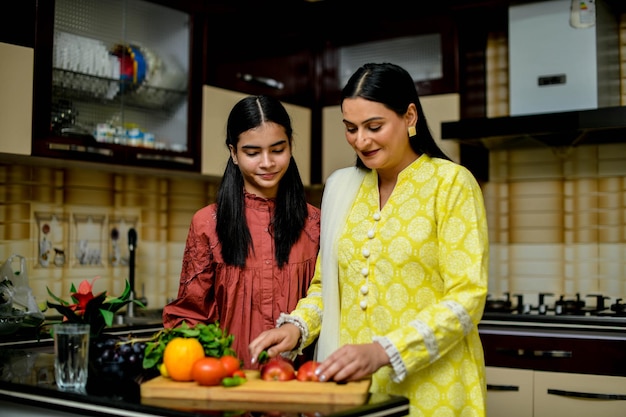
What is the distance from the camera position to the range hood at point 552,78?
124 inches

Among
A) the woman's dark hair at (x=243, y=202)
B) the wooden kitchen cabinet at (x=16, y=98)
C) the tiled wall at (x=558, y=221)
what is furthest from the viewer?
the tiled wall at (x=558, y=221)

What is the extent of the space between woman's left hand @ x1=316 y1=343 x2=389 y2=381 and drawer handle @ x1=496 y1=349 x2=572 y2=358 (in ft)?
5.38

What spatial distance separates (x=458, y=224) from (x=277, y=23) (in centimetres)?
233

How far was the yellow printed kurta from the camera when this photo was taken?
4.99 feet

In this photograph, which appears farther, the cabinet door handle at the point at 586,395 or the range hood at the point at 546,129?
the range hood at the point at 546,129

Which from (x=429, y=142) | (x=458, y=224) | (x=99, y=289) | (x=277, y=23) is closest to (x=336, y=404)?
(x=458, y=224)

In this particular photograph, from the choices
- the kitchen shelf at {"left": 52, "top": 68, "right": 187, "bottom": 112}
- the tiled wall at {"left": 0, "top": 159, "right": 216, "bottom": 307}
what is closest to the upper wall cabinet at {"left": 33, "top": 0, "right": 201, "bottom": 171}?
the kitchen shelf at {"left": 52, "top": 68, "right": 187, "bottom": 112}

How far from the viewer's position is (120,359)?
1.61 m

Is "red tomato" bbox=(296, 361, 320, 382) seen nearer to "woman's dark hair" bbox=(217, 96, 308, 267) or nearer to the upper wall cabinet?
"woman's dark hair" bbox=(217, 96, 308, 267)

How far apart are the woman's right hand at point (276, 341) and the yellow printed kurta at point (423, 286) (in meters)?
0.06

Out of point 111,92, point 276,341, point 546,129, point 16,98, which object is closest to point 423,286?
point 276,341

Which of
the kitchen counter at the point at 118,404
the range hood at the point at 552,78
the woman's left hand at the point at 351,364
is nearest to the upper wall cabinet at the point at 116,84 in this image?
the range hood at the point at 552,78

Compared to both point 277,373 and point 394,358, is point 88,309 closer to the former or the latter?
point 277,373

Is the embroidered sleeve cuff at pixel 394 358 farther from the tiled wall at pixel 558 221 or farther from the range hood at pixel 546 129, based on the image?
the tiled wall at pixel 558 221
